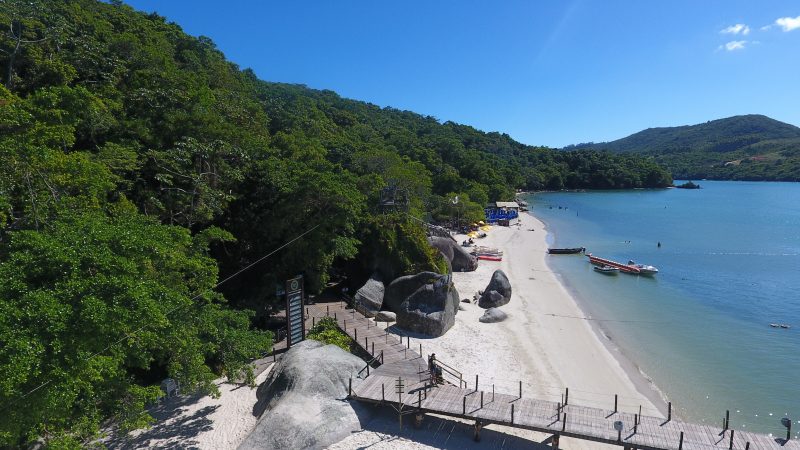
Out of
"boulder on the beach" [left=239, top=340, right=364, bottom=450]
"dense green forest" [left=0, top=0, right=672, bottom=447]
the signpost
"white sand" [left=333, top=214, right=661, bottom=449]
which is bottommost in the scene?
"white sand" [left=333, top=214, right=661, bottom=449]

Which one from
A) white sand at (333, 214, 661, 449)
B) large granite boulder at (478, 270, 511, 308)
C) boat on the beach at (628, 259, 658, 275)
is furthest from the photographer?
boat on the beach at (628, 259, 658, 275)

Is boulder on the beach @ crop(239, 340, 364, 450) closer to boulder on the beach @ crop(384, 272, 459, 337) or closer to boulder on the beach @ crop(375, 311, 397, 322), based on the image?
boulder on the beach @ crop(384, 272, 459, 337)

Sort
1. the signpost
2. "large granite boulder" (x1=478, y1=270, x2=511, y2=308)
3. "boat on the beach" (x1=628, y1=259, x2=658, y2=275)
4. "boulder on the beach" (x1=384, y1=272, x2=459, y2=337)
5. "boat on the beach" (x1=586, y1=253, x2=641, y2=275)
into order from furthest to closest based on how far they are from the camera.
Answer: "boat on the beach" (x1=586, y1=253, x2=641, y2=275) < "boat on the beach" (x1=628, y1=259, x2=658, y2=275) < "large granite boulder" (x1=478, y1=270, x2=511, y2=308) < "boulder on the beach" (x1=384, y1=272, x2=459, y2=337) < the signpost

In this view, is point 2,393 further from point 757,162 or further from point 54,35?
point 757,162

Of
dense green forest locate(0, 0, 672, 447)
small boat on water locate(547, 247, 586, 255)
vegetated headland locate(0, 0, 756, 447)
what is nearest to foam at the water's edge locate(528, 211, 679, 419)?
vegetated headland locate(0, 0, 756, 447)

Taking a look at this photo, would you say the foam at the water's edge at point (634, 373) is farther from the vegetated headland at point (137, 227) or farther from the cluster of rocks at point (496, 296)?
the cluster of rocks at point (496, 296)

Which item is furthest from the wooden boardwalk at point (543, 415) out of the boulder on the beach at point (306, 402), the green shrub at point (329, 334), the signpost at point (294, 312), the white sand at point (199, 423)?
the signpost at point (294, 312)

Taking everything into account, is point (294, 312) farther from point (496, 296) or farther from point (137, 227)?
point (496, 296)

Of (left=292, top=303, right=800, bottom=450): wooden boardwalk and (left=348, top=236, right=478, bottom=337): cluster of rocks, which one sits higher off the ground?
(left=348, top=236, right=478, bottom=337): cluster of rocks
